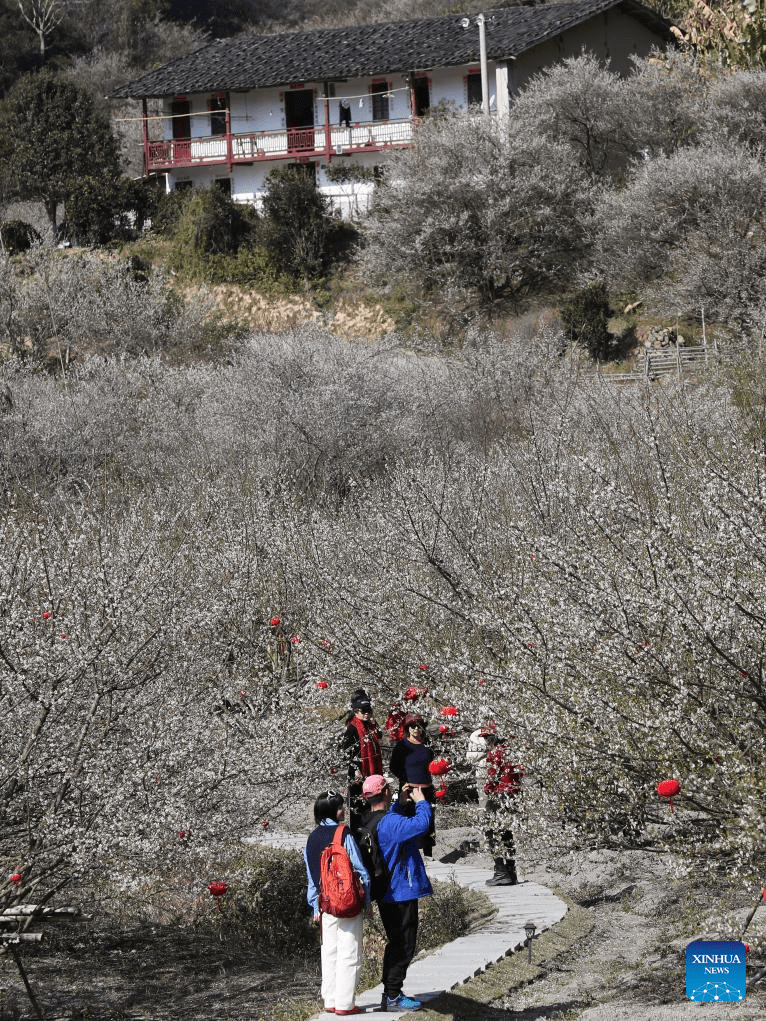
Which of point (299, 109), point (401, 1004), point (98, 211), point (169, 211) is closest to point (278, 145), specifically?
point (299, 109)

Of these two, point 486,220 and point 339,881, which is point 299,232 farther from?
point 339,881

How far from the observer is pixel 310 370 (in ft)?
98.4

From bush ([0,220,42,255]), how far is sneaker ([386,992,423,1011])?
1675 inches

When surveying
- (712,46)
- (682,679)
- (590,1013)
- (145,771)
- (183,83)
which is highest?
(183,83)

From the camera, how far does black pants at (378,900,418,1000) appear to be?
861cm

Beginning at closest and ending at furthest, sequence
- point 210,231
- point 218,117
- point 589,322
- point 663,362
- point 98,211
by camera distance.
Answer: point 663,362 < point 589,322 < point 210,231 < point 98,211 < point 218,117

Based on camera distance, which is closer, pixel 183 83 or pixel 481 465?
pixel 481 465

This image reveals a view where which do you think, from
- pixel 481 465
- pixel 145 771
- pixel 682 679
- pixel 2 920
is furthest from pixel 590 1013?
pixel 481 465

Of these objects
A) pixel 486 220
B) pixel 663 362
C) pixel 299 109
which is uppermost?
pixel 299 109

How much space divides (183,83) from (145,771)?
43.5m

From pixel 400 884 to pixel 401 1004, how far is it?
74 cm

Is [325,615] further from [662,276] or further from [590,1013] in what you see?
[662,276]

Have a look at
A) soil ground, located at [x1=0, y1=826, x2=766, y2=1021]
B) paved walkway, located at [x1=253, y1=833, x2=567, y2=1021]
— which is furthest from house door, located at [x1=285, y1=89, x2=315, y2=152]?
paved walkway, located at [x1=253, y1=833, x2=567, y2=1021]

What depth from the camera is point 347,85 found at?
160 ft
